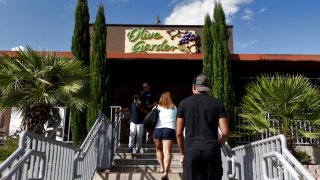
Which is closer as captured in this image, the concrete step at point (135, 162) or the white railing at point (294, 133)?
the concrete step at point (135, 162)

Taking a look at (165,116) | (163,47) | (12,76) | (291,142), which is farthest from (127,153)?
(163,47)

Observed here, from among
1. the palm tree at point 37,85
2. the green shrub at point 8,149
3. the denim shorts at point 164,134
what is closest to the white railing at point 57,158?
the denim shorts at point 164,134

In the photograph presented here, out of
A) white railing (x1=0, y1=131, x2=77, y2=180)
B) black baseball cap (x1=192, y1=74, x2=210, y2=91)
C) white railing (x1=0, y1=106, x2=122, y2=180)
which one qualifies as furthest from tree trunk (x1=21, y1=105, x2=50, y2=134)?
black baseball cap (x1=192, y1=74, x2=210, y2=91)

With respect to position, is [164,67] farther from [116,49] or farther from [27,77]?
[27,77]

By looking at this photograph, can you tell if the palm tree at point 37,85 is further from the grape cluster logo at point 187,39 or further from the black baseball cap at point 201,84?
the grape cluster logo at point 187,39

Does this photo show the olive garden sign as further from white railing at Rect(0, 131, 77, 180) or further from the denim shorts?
white railing at Rect(0, 131, 77, 180)

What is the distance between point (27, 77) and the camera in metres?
7.71

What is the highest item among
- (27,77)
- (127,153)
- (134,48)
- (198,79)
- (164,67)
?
(134,48)

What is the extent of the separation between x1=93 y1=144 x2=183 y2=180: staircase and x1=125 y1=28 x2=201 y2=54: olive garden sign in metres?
6.33

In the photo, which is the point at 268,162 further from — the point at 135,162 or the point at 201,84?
the point at 135,162

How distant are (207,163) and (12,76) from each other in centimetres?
577

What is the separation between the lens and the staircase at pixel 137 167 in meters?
6.39

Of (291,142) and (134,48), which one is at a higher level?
(134,48)

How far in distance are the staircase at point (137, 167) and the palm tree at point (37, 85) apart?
1706 mm
